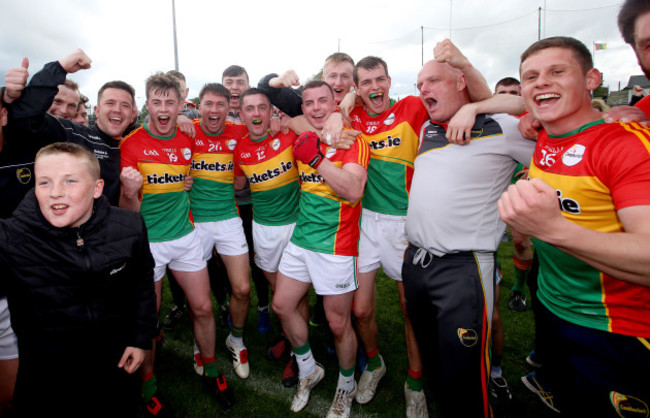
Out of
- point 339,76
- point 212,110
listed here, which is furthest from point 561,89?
point 212,110

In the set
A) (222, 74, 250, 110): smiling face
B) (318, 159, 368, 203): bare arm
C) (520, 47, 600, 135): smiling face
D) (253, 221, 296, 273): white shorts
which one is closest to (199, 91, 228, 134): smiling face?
(253, 221, 296, 273): white shorts

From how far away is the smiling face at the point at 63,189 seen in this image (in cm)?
185

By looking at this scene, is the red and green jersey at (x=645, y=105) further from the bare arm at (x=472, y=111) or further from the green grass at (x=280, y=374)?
the green grass at (x=280, y=374)

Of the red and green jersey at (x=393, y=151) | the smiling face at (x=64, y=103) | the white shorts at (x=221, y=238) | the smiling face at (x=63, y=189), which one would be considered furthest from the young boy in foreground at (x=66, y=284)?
the smiling face at (x=64, y=103)

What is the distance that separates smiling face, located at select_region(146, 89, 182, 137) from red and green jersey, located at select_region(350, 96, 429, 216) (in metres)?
1.95

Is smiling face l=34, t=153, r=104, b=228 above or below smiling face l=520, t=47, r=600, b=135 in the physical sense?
below

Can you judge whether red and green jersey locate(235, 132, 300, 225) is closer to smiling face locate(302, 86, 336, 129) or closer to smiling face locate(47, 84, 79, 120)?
smiling face locate(302, 86, 336, 129)

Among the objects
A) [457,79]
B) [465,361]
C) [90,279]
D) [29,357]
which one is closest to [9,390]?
[29,357]

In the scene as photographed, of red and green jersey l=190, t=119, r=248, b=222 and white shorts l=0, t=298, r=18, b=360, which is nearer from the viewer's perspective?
white shorts l=0, t=298, r=18, b=360

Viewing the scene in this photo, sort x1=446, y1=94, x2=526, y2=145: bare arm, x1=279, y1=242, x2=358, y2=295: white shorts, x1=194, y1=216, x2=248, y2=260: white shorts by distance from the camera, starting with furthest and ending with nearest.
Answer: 1. x1=194, y1=216, x2=248, y2=260: white shorts
2. x1=279, y1=242, x2=358, y2=295: white shorts
3. x1=446, y1=94, x2=526, y2=145: bare arm

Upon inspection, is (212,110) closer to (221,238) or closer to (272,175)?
(272,175)

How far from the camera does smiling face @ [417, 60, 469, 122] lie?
2568mm

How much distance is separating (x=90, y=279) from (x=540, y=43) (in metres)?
2.93

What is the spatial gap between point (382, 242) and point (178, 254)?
2020 mm
